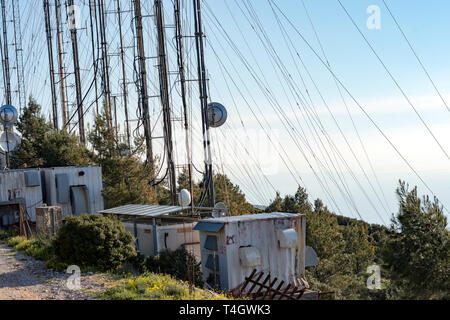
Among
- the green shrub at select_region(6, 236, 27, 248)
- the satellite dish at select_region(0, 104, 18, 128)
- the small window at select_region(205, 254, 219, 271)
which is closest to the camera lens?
the small window at select_region(205, 254, 219, 271)

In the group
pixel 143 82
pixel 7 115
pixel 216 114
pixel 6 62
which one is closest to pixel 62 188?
pixel 7 115

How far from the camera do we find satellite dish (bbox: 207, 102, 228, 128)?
23328 mm

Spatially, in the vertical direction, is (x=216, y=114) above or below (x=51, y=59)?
Result: below

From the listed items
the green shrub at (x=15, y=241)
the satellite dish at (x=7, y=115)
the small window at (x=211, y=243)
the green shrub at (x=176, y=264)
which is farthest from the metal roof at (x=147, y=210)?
the satellite dish at (x=7, y=115)

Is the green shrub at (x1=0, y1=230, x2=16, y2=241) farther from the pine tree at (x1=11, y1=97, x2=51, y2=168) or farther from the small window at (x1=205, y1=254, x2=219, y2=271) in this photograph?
the pine tree at (x1=11, y1=97, x2=51, y2=168)

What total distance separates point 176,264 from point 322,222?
2171 cm

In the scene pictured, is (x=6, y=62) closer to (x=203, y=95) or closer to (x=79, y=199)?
(x=79, y=199)

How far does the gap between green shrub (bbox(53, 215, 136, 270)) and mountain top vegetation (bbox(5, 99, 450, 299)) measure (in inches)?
106

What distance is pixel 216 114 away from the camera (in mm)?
23531

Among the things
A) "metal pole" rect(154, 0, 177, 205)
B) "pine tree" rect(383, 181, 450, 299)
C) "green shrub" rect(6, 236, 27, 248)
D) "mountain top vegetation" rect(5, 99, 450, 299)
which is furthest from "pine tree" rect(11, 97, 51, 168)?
"pine tree" rect(383, 181, 450, 299)

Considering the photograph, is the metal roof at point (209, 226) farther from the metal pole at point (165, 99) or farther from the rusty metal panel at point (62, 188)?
the rusty metal panel at point (62, 188)

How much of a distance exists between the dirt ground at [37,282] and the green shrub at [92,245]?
0.76 m

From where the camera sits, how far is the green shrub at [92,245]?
1491cm

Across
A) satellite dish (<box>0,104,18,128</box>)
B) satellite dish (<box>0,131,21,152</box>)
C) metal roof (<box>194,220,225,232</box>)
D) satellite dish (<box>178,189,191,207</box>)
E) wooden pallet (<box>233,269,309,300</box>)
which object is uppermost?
satellite dish (<box>0,104,18,128</box>)
